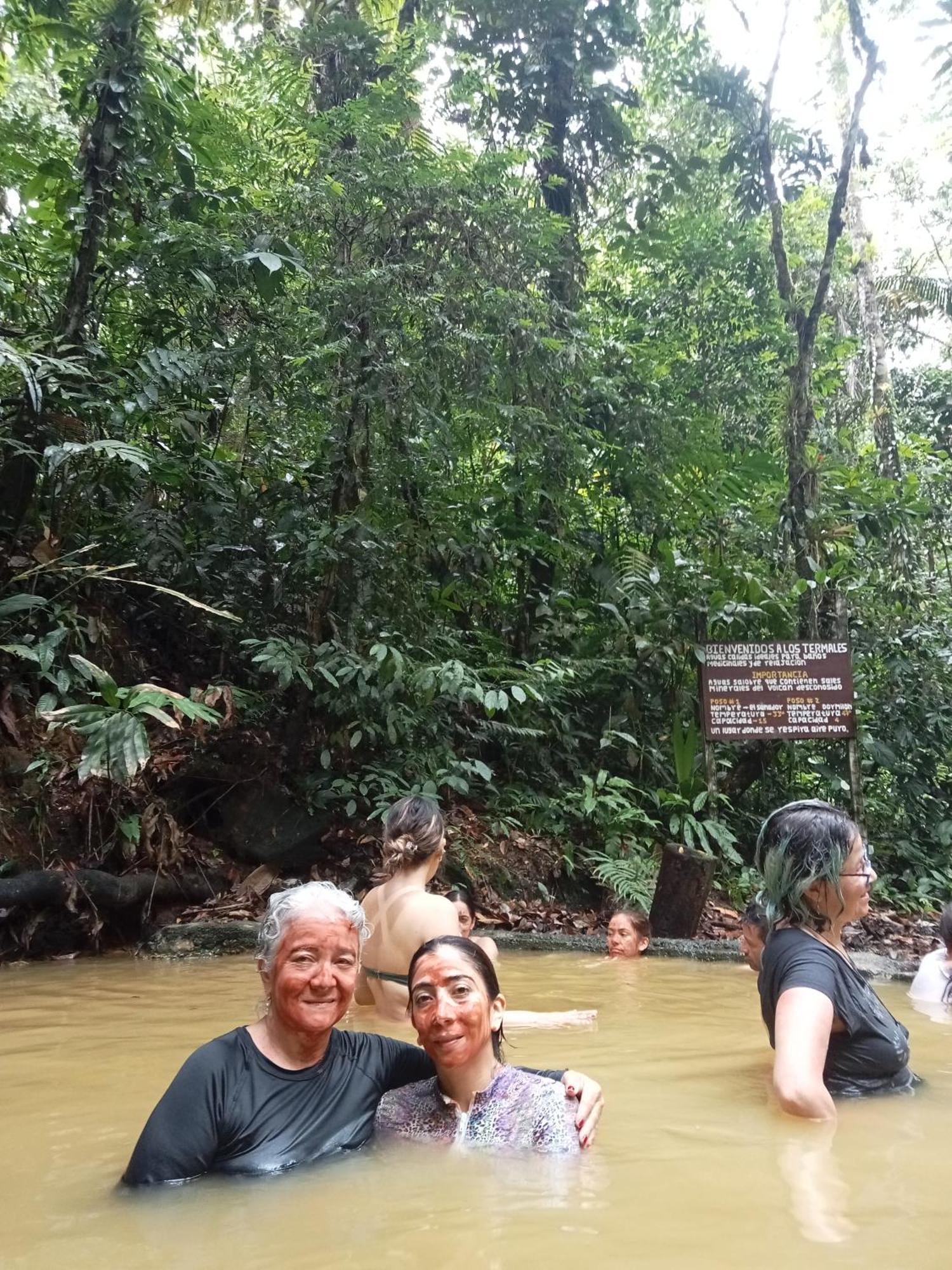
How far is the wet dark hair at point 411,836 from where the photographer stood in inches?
177

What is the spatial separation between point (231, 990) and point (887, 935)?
6.05 m

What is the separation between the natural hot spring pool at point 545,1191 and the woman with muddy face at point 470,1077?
9 centimetres

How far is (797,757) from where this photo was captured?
38.1 feet

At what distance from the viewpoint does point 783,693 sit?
9.20m

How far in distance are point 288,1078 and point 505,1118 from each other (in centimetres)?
60

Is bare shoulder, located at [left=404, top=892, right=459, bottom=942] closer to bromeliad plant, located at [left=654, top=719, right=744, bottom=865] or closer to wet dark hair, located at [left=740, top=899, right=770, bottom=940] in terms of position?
wet dark hair, located at [left=740, top=899, right=770, bottom=940]

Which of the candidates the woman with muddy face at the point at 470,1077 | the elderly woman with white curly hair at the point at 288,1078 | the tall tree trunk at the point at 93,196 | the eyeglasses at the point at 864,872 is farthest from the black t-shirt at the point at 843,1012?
the tall tree trunk at the point at 93,196

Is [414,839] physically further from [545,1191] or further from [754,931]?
[545,1191]

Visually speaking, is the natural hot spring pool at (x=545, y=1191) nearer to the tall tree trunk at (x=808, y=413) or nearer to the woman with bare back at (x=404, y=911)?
the woman with bare back at (x=404, y=911)

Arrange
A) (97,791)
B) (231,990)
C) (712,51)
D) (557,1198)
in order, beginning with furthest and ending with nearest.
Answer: (712,51) < (97,791) < (231,990) < (557,1198)

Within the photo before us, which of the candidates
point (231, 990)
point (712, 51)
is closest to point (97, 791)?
point (231, 990)

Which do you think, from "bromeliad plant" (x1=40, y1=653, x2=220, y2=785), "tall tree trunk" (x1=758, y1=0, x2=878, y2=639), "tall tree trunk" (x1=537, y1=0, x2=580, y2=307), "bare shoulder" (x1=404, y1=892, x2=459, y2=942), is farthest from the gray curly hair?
"tall tree trunk" (x1=537, y1=0, x2=580, y2=307)

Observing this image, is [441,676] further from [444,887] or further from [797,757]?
[797,757]

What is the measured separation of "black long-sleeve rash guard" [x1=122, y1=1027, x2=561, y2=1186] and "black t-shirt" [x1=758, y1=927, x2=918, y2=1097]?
0.71m
